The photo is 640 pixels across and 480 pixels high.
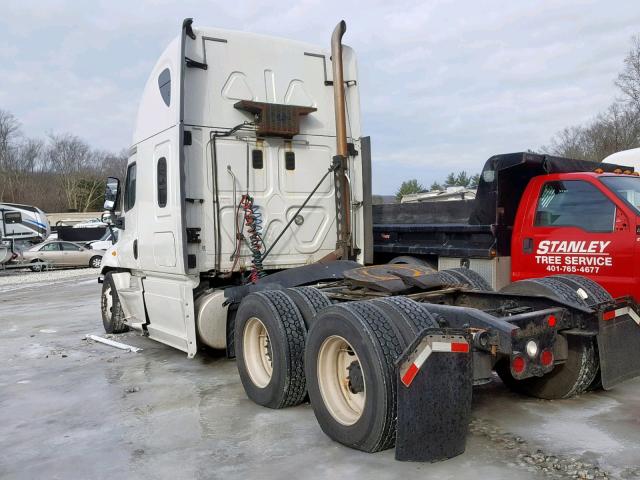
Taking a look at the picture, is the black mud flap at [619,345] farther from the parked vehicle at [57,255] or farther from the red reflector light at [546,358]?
the parked vehicle at [57,255]

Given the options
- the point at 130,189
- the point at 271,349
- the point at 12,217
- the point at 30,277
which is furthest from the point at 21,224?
the point at 271,349

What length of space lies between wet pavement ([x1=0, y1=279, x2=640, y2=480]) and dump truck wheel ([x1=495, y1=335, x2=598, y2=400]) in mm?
111

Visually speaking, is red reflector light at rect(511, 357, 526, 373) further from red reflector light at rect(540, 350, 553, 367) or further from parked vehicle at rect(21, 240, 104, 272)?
parked vehicle at rect(21, 240, 104, 272)

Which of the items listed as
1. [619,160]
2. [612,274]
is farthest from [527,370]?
[619,160]

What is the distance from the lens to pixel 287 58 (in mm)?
6973

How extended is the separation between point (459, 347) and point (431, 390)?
Result: 0.98 ft

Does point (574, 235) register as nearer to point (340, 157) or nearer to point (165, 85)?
point (340, 157)

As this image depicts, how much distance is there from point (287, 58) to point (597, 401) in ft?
15.7

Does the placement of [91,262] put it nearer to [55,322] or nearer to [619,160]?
[55,322]

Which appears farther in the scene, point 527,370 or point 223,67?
point 223,67

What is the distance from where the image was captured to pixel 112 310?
345 inches

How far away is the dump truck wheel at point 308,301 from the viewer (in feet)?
16.3

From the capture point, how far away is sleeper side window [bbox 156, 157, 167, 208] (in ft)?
21.9

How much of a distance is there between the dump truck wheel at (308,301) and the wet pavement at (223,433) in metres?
0.79
